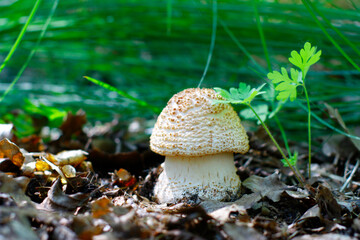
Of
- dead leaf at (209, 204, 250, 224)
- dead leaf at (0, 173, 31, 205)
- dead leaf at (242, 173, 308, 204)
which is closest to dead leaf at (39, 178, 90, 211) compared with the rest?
dead leaf at (0, 173, 31, 205)

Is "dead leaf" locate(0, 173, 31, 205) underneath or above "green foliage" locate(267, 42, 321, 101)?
underneath

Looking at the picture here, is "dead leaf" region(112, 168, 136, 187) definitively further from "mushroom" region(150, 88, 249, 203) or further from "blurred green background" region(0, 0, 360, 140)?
"blurred green background" region(0, 0, 360, 140)

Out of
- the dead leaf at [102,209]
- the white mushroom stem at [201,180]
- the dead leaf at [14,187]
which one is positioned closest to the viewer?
the dead leaf at [102,209]

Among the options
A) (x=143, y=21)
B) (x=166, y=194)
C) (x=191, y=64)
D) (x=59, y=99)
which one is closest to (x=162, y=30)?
(x=143, y=21)

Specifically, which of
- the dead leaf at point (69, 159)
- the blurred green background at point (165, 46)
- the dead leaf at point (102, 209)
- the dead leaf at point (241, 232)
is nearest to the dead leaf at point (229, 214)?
the dead leaf at point (241, 232)

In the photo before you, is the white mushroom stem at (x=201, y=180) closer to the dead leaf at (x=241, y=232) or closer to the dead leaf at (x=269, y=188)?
the dead leaf at (x=269, y=188)
